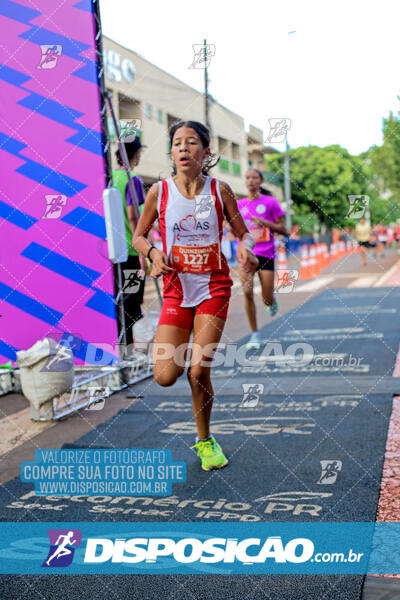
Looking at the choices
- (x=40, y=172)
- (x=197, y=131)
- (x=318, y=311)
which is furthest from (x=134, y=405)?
(x=318, y=311)

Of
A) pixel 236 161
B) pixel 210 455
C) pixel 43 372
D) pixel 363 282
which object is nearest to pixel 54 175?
pixel 43 372

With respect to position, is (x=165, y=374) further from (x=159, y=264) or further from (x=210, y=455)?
(x=159, y=264)

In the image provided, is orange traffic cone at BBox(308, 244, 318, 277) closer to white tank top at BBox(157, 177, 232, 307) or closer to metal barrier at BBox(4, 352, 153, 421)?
metal barrier at BBox(4, 352, 153, 421)

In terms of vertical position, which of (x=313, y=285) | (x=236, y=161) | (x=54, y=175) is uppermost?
(x=236, y=161)

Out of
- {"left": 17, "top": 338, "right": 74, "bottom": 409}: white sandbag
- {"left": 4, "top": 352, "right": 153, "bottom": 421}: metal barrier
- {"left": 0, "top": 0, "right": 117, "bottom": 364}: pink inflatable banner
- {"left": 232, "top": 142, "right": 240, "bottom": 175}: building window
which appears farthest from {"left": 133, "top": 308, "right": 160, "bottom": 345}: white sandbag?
{"left": 232, "top": 142, "right": 240, "bottom": 175}: building window

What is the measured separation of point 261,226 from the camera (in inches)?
291

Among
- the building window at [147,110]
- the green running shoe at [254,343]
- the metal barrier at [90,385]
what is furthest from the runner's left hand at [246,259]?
the building window at [147,110]

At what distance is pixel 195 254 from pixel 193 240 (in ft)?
0.25

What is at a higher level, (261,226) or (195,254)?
(261,226)

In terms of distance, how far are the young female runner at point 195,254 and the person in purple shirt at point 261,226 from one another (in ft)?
10.9

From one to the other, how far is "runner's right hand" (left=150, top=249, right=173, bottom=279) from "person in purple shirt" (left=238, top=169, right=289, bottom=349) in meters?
3.62

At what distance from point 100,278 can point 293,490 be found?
2.87 meters

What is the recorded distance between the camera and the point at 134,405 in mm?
5383

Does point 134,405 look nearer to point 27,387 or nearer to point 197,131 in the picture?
point 27,387
